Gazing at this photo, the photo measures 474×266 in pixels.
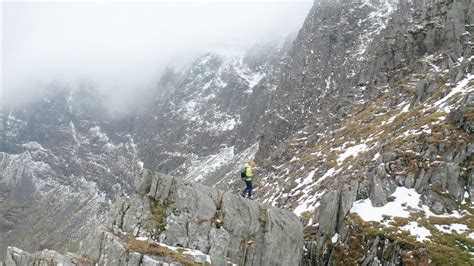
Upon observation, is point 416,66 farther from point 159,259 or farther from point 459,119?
point 159,259

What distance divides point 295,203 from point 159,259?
35.3m

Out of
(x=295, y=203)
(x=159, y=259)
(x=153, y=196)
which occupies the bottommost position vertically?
(x=295, y=203)

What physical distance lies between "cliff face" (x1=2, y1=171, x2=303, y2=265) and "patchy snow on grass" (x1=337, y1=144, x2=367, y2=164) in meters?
29.5

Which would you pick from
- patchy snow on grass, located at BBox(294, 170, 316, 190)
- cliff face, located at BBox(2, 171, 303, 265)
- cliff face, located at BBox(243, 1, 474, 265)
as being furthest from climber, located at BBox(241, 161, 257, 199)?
patchy snow on grass, located at BBox(294, 170, 316, 190)

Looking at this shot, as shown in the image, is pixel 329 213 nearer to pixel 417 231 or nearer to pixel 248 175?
Answer: pixel 417 231

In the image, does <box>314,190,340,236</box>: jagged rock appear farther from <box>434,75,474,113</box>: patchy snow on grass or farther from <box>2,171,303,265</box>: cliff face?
<box>434,75,474,113</box>: patchy snow on grass

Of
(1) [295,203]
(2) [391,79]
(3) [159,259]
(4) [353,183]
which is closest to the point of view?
(3) [159,259]

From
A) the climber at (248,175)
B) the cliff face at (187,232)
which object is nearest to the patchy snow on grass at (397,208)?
the cliff face at (187,232)

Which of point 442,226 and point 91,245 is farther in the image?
point 442,226

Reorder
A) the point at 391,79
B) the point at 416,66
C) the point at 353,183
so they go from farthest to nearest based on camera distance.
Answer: the point at 391,79, the point at 416,66, the point at 353,183

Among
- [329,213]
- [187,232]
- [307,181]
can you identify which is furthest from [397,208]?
[307,181]

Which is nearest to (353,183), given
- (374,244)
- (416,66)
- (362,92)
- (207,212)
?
(374,244)

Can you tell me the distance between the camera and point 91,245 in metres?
36.5

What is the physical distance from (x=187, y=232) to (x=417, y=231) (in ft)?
59.0
